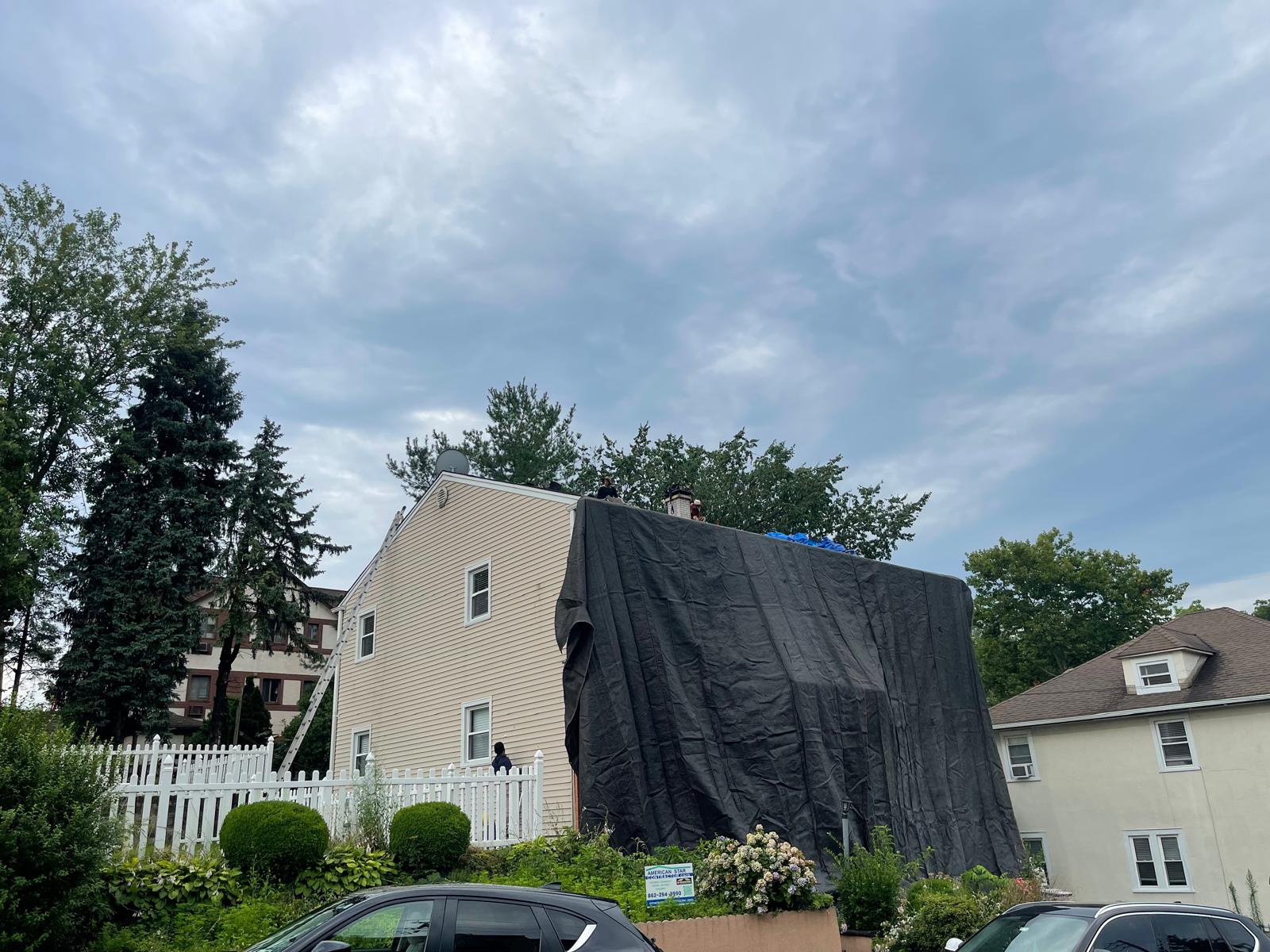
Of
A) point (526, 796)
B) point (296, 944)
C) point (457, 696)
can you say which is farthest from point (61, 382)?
point (296, 944)

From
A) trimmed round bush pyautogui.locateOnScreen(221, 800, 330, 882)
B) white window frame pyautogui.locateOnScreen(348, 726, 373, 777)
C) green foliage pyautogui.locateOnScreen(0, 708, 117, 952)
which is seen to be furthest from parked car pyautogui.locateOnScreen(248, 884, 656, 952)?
white window frame pyautogui.locateOnScreen(348, 726, 373, 777)

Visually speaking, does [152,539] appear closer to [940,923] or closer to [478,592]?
[478,592]

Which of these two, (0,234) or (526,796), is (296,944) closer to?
(526,796)

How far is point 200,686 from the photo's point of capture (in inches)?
2012

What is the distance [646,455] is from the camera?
40562 mm

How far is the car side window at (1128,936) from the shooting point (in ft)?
21.3

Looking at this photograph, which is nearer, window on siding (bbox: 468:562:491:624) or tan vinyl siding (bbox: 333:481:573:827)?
tan vinyl siding (bbox: 333:481:573:827)

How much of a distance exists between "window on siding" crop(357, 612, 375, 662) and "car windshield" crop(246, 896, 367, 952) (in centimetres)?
1641

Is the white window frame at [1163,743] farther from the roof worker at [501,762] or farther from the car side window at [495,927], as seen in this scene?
the car side window at [495,927]

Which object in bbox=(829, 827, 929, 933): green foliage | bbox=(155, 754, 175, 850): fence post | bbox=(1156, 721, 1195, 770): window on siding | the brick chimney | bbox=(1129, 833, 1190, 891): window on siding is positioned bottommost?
bbox=(1129, 833, 1190, 891): window on siding

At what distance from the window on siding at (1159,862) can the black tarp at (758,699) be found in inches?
269

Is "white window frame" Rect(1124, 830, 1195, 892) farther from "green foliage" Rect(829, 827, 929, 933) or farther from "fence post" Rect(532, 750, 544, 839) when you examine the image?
"fence post" Rect(532, 750, 544, 839)

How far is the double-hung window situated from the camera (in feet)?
75.0

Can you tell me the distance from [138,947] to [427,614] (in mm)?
11931
